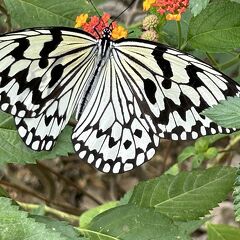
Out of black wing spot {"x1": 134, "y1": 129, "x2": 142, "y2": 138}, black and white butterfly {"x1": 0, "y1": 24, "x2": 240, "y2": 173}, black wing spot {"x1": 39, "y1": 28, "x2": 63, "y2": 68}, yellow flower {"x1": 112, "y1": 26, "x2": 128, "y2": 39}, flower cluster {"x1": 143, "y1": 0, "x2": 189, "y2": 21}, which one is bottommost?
black wing spot {"x1": 134, "y1": 129, "x2": 142, "y2": 138}

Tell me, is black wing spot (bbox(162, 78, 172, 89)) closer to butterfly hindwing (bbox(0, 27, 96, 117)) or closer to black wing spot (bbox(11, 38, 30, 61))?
butterfly hindwing (bbox(0, 27, 96, 117))

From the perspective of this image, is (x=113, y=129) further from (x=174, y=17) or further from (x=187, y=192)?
(x=174, y=17)

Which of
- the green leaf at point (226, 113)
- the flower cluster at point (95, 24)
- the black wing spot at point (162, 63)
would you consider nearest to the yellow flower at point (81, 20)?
the flower cluster at point (95, 24)

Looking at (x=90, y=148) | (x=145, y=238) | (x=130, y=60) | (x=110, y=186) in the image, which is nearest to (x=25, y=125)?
(x=90, y=148)

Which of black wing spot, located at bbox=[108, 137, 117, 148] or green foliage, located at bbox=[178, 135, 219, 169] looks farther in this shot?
green foliage, located at bbox=[178, 135, 219, 169]

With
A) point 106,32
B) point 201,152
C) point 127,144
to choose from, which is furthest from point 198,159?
point 106,32

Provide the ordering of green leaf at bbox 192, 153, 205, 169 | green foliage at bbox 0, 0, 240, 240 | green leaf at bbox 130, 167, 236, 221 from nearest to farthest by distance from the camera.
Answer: green foliage at bbox 0, 0, 240, 240 → green leaf at bbox 130, 167, 236, 221 → green leaf at bbox 192, 153, 205, 169

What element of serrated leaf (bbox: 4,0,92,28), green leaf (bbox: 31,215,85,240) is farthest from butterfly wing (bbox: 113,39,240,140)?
green leaf (bbox: 31,215,85,240)
